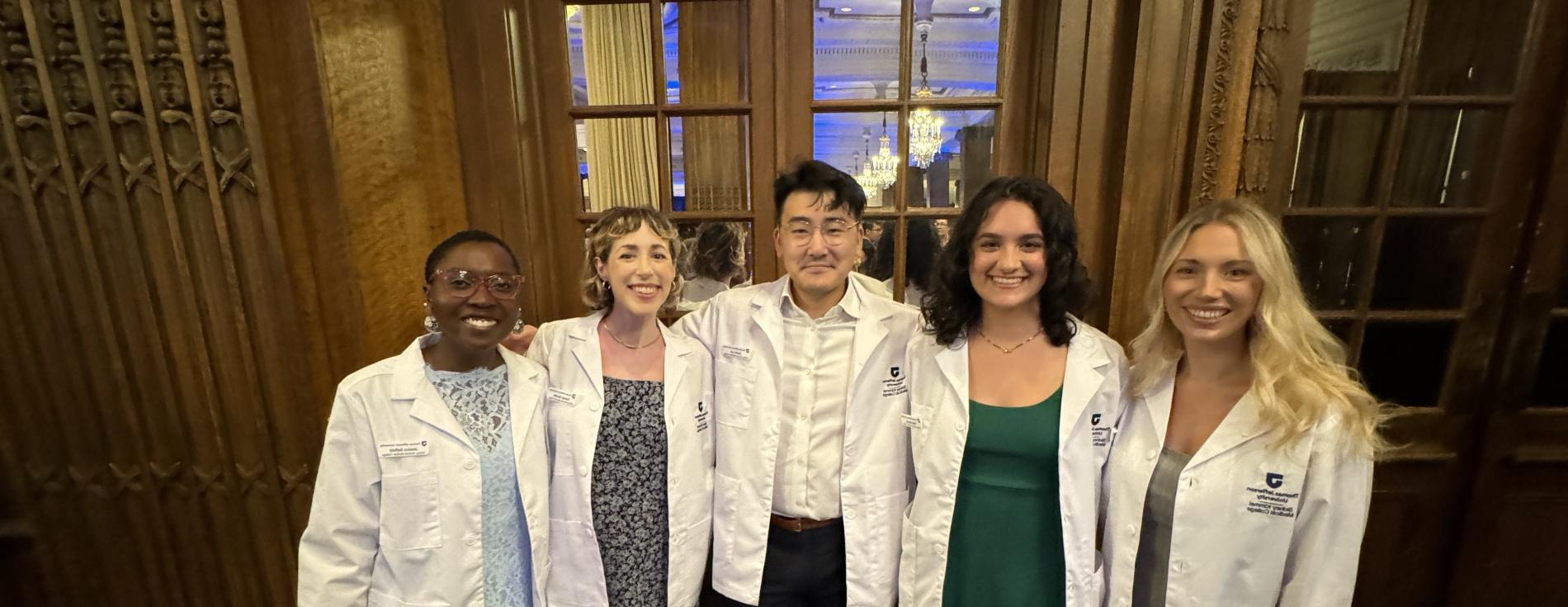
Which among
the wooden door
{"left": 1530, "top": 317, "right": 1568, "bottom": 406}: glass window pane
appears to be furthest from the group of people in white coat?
{"left": 1530, "top": 317, "right": 1568, "bottom": 406}: glass window pane

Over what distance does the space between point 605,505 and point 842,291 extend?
2.63ft

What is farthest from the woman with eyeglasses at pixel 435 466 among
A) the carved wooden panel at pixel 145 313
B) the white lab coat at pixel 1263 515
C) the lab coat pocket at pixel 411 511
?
the white lab coat at pixel 1263 515

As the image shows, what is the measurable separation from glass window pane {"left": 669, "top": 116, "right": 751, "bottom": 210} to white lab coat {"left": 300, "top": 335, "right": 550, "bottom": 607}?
3.34 ft

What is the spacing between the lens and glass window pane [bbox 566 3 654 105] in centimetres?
→ 200

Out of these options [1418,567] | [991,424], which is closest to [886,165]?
[991,424]

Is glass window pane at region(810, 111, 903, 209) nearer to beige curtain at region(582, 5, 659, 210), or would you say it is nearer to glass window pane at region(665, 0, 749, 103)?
glass window pane at region(665, 0, 749, 103)

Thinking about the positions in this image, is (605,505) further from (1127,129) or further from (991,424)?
(1127,129)

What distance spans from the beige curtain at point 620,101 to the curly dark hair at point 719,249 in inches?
8.4

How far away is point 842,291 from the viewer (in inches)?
62.4

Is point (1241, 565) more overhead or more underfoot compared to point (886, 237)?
more underfoot

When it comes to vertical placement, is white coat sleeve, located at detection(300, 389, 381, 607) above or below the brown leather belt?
above

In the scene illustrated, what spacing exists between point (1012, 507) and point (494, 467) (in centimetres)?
117

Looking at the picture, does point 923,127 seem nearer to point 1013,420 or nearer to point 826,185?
point 826,185

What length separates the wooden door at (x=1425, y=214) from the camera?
72.1 inches
